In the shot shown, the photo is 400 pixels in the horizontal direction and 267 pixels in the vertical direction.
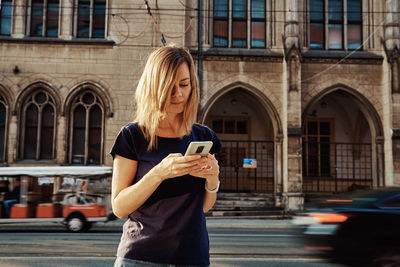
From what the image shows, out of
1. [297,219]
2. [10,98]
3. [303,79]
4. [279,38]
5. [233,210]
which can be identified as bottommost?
[233,210]

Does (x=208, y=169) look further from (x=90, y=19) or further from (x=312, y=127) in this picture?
(x=312, y=127)

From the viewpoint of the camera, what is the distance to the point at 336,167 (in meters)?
18.1

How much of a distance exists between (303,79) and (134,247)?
16010 mm

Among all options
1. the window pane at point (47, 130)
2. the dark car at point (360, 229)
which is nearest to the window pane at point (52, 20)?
the window pane at point (47, 130)

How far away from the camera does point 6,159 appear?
15836mm

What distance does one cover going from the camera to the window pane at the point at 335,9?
17.5 metres

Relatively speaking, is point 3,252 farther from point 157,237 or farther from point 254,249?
point 157,237

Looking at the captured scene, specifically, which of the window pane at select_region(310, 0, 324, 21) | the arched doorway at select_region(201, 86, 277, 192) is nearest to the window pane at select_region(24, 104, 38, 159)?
the arched doorway at select_region(201, 86, 277, 192)

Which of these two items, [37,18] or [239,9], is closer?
[37,18]

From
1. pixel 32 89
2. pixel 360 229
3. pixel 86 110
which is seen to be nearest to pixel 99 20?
pixel 86 110

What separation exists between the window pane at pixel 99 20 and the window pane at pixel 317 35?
9.03m

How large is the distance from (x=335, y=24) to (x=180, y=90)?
17601mm

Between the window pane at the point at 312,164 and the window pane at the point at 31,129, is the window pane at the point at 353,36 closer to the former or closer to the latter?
the window pane at the point at 312,164

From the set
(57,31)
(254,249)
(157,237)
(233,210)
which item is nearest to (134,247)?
(157,237)
